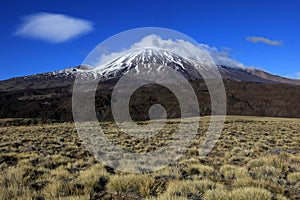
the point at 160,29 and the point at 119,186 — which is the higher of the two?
the point at 160,29

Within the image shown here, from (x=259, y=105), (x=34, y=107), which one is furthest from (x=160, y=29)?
(x=34, y=107)

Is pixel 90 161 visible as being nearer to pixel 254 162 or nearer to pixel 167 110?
pixel 254 162

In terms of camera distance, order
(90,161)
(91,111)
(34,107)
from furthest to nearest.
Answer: (34,107)
(91,111)
(90,161)

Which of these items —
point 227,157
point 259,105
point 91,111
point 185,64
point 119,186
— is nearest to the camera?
point 119,186

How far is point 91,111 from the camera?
53125 mm

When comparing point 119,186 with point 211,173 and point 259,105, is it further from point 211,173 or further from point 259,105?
point 259,105

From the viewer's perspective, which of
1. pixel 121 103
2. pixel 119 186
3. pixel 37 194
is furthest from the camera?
pixel 121 103

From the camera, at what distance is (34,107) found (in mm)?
67875

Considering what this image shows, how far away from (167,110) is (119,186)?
5307 centimetres

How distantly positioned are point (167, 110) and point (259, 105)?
64.5ft

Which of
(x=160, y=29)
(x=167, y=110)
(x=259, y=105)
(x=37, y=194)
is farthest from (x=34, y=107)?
(x=37, y=194)

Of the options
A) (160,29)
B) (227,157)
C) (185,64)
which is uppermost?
(185,64)

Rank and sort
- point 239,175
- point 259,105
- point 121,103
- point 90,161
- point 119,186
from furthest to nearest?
point 259,105 → point 121,103 → point 90,161 → point 239,175 → point 119,186

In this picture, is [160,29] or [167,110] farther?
[167,110]
